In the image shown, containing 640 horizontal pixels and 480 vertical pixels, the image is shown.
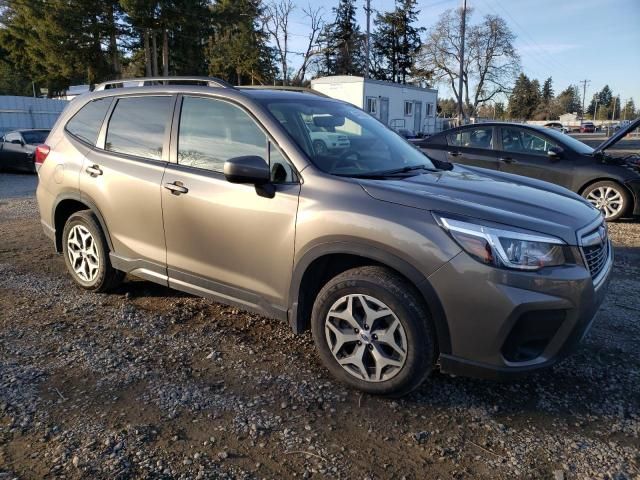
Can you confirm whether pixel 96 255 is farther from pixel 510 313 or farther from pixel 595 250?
pixel 595 250

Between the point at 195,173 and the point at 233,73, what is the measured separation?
50.1 m

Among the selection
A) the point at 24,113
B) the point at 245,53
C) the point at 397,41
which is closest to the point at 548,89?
the point at 397,41

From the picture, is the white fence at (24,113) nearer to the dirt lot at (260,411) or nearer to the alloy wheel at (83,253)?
the alloy wheel at (83,253)

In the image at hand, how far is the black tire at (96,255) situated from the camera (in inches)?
174

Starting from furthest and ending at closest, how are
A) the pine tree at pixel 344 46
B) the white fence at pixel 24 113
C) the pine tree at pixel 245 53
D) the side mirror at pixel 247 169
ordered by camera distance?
the pine tree at pixel 344 46 → the pine tree at pixel 245 53 → the white fence at pixel 24 113 → the side mirror at pixel 247 169

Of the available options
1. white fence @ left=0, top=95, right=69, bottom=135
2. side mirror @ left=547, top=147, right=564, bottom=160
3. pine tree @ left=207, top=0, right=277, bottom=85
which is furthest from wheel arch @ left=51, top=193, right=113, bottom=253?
pine tree @ left=207, top=0, right=277, bottom=85

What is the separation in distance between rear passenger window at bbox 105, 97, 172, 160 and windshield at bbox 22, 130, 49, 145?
1264 centimetres

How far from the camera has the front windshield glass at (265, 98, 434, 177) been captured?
338 centimetres

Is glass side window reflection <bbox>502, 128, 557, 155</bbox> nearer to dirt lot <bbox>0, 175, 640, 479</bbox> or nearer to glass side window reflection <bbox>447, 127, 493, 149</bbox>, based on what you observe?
glass side window reflection <bbox>447, 127, 493, 149</bbox>

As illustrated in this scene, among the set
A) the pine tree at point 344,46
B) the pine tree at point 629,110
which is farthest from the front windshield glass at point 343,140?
the pine tree at point 629,110

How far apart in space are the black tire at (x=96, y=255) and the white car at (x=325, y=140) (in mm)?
2117

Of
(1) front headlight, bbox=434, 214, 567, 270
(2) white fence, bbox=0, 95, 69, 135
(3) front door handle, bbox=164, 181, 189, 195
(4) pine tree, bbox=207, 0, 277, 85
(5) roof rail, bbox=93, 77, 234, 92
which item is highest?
(4) pine tree, bbox=207, 0, 277, 85

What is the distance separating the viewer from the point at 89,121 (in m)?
4.61

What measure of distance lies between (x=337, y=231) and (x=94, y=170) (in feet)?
8.16
